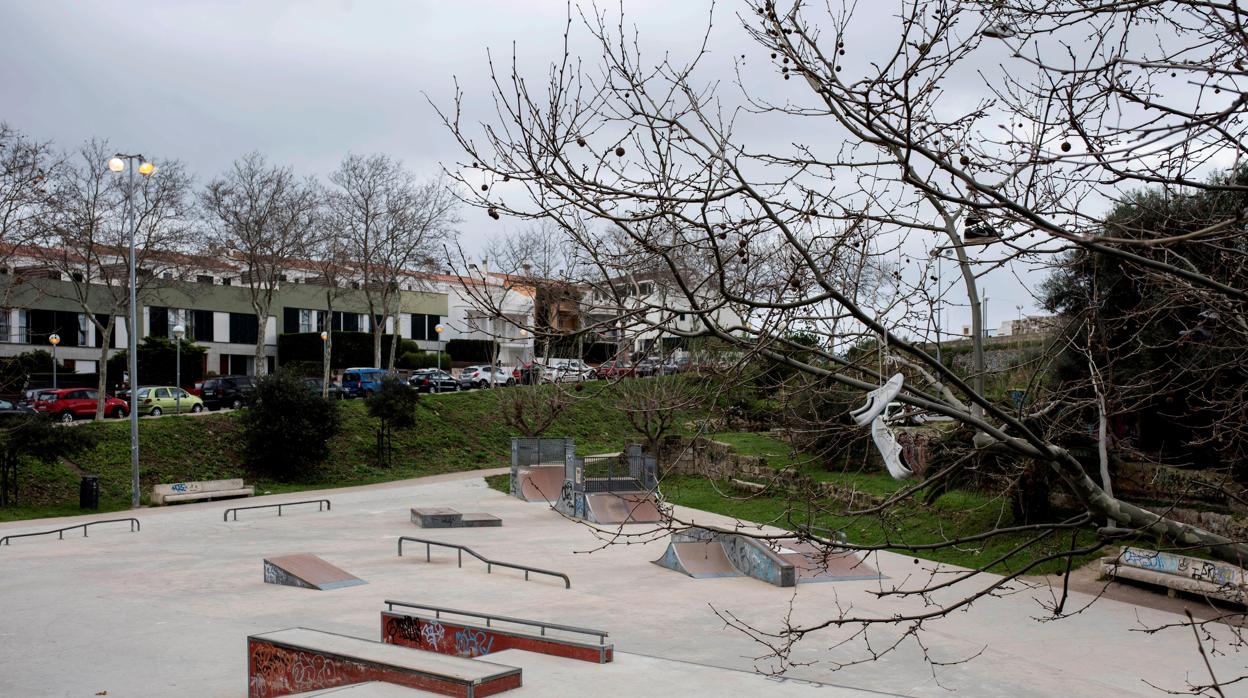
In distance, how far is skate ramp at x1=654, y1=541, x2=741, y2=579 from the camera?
59.2 feet

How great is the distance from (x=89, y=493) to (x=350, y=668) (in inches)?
818

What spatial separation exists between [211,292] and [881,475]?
41.8 m

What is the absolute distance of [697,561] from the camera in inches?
725

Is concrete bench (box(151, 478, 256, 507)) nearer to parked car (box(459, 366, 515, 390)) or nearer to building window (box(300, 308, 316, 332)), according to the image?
parked car (box(459, 366, 515, 390))

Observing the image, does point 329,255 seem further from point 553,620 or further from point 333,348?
point 553,620

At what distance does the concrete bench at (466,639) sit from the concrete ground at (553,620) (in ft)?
0.89

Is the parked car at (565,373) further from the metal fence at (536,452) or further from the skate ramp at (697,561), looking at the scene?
the metal fence at (536,452)

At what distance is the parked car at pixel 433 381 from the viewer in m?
50.7

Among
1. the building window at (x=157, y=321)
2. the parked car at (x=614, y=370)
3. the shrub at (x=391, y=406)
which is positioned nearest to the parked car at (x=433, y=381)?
the shrub at (x=391, y=406)

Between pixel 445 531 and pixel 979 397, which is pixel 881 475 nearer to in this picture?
pixel 445 531

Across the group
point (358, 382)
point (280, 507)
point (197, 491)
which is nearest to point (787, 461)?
point (280, 507)

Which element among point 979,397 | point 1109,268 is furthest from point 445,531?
point 979,397

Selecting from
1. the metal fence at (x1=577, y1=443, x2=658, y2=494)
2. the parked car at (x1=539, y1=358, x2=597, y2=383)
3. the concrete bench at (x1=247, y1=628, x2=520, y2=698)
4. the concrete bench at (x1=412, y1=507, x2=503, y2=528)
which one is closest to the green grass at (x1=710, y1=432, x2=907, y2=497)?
the metal fence at (x1=577, y1=443, x2=658, y2=494)

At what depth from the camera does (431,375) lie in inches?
2028
